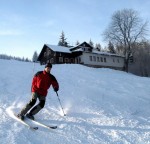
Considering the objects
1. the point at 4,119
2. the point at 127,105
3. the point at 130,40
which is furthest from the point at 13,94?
the point at 130,40

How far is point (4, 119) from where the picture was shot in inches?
347

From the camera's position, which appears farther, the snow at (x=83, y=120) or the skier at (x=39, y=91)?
the skier at (x=39, y=91)

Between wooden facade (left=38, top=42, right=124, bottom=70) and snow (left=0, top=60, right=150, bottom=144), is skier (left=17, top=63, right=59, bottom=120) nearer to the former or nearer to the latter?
snow (left=0, top=60, right=150, bottom=144)

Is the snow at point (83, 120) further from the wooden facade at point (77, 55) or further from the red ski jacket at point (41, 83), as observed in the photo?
the wooden facade at point (77, 55)

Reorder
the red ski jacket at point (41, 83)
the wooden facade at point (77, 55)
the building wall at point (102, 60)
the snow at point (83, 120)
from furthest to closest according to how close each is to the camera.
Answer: the building wall at point (102, 60)
the wooden facade at point (77, 55)
the red ski jacket at point (41, 83)
the snow at point (83, 120)

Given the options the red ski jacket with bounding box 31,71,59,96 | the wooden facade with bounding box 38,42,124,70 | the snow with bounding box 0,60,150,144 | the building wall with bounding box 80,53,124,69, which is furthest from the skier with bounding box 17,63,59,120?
the building wall with bounding box 80,53,124,69

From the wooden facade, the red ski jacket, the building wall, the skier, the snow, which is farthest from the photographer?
the building wall

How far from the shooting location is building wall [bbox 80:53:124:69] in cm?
5844

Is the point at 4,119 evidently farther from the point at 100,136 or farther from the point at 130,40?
the point at 130,40

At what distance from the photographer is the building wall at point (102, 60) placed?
5844 cm

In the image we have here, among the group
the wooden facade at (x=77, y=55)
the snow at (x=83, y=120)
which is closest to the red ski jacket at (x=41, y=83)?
the snow at (x=83, y=120)

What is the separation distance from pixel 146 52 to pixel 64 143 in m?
76.5

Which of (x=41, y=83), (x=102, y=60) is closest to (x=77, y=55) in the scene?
(x=102, y=60)

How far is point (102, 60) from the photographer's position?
62500 millimetres
